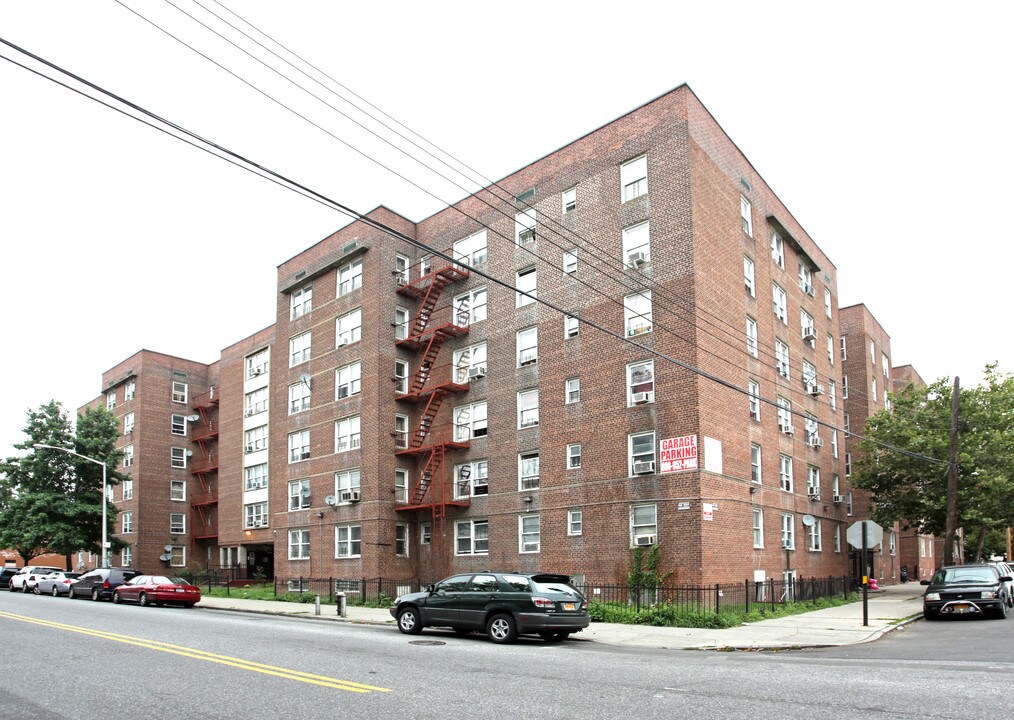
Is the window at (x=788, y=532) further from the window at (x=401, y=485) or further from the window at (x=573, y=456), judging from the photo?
the window at (x=401, y=485)

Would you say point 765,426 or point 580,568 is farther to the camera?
point 765,426

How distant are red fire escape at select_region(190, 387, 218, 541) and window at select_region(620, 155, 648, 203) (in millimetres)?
37680

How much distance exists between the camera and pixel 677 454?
26062mm

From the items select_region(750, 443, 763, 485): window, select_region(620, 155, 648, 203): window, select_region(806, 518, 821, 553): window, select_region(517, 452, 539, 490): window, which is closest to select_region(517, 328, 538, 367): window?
select_region(517, 452, 539, 490): window

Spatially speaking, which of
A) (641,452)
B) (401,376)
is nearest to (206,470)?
(401,376)

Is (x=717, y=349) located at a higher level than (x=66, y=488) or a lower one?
higher

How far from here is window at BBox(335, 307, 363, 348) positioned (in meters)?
36.5

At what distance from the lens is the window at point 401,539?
113ft

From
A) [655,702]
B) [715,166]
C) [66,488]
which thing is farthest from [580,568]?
[66,488]

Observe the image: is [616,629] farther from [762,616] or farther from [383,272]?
[383,272]

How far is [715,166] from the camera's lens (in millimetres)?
29703

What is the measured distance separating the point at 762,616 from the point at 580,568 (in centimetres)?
691

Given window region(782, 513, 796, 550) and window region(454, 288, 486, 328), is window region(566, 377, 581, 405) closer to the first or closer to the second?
window region(454, 288, 486, 328)

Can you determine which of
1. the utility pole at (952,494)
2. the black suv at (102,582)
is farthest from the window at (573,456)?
the black suv at (102,582)
